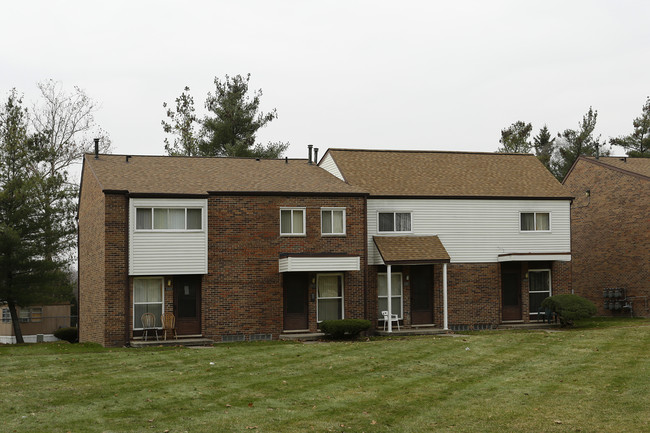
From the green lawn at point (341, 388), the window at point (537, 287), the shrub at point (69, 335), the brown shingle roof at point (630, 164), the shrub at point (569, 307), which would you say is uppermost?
the brown shingle roof at point (630, 164)

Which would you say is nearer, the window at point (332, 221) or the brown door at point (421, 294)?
the window at point (332, 221)

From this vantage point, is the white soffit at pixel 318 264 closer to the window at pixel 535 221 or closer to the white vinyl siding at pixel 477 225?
the white vinyl siding at pixel 477 225

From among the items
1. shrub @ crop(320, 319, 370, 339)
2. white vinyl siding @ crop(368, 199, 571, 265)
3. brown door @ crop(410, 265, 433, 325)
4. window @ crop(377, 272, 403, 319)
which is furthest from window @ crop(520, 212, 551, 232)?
shrub @ crop(320, 319, 370, 339)

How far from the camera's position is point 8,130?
41656 mm

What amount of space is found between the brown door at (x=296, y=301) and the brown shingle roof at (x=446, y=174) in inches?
179

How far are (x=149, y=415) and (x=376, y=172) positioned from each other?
19.4m

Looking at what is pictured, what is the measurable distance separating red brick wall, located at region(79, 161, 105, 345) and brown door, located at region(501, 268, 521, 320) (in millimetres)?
15510

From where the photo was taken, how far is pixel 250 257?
26875mm

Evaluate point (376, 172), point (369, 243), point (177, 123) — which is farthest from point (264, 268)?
point (177, 123)

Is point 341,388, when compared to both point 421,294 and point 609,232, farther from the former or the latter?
point 609,232

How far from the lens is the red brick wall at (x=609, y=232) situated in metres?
33.8

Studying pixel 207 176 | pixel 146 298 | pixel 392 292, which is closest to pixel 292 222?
pixel 207 176

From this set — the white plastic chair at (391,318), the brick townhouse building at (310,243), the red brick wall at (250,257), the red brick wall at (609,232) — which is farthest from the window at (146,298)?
the red brick wall at (609,232)

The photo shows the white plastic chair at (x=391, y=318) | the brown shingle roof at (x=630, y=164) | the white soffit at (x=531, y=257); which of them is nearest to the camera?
the white plastic chair at (x=391, y=318)
